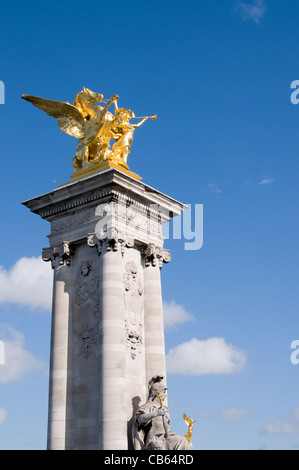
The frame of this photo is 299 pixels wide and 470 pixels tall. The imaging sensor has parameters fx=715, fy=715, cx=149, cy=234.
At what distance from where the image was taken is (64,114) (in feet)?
82.7

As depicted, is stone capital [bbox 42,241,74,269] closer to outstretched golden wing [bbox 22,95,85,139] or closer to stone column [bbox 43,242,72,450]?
stone column [bbox 43,242,72,450]

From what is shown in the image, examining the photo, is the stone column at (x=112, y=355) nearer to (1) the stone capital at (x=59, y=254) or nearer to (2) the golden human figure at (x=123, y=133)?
(1) the stone capital at (x=59, y=254)

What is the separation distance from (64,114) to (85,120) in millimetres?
885

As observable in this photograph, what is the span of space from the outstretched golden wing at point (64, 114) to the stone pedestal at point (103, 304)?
2.59 metres

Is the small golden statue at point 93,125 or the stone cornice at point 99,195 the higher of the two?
the small golden statue at point 93,125

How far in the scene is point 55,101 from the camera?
2512cm

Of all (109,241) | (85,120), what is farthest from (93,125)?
(109,241)

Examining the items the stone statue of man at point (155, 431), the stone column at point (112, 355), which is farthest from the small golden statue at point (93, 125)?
the stone statue of man at point (155, 431)

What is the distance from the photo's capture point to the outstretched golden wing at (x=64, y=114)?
2491 centimetres

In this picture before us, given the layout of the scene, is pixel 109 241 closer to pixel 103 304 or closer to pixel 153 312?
pixel 103 304

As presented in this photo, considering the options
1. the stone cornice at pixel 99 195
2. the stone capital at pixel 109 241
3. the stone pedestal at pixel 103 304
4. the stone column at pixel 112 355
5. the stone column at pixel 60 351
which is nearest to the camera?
the stone column at pixel 112 355

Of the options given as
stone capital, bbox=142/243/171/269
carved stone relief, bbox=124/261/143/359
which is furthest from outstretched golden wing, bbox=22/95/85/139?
carved stone relief, bbox=124/261/143/359
